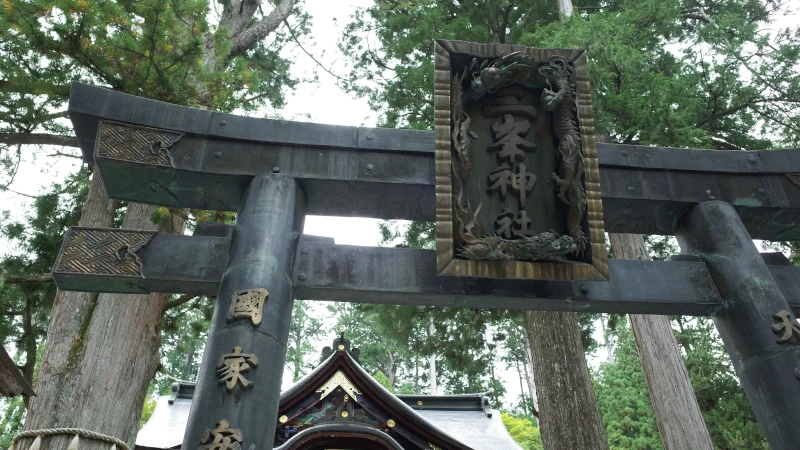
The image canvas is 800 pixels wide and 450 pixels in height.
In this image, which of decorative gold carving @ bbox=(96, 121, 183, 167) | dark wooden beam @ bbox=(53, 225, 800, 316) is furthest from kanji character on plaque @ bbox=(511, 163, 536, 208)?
decorative gold carving @ bbox=(96, 121, 183, 167)

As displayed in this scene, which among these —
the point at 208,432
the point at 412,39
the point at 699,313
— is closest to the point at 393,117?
the point at 412,39

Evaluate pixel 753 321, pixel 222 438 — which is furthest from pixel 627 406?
pixel 222 438

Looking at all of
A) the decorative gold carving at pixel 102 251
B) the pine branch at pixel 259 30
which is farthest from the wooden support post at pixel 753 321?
the pine branch at pixel 259 30

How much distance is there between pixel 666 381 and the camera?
816cm

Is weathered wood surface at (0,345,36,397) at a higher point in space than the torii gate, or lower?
lower

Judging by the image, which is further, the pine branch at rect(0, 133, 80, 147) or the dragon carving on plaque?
the pine branch at rect(0, 133, 80, 147)

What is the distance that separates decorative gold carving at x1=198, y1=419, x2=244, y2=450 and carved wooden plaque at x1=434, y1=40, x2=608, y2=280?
58.5 inches

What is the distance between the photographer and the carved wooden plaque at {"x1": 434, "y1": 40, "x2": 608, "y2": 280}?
3.58m

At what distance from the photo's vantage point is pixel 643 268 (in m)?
4.12

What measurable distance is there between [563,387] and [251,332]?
4.90 meters

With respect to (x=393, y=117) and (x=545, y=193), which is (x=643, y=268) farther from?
(x=393, y=117)

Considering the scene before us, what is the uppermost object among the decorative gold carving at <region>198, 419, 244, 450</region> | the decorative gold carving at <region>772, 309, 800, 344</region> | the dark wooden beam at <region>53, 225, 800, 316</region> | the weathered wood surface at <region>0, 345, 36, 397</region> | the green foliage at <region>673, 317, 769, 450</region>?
the green foliage at <region>673, 317, 769, 450</region>

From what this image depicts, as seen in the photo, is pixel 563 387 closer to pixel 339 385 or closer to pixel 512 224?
pixel 339 385

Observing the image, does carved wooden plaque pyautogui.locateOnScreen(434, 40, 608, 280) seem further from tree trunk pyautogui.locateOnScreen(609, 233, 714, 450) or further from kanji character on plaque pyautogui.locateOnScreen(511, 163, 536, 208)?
tree trunk pyautogui.locateOnScreen(609, 233, 714, 450)
